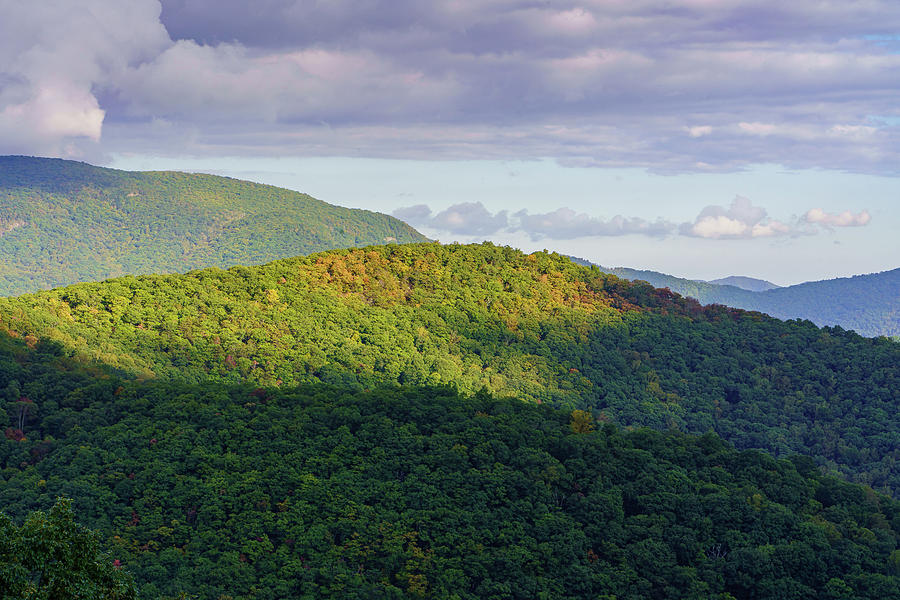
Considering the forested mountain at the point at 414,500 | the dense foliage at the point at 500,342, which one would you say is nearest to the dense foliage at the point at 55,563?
the forested mountain at the point at 414,500

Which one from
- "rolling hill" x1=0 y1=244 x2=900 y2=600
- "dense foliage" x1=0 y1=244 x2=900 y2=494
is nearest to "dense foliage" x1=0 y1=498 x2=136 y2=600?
"rolling hill" x1=0 y1=244 x2=900 y2=600

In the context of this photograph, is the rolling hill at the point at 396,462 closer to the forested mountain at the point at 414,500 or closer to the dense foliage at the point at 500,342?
the forested mountain at the point at 414,500

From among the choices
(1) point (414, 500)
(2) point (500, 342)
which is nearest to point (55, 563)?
(1) point (414, 500)

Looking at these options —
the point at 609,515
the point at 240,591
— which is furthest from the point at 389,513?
the point at 609,515

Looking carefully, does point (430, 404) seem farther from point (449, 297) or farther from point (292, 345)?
point (449, 297)

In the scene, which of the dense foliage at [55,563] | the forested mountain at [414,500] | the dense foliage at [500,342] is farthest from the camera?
the dense foliage at [500,342]

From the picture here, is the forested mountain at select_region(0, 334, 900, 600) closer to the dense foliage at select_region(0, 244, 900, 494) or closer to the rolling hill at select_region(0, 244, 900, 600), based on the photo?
the rolling hill at select_region(0, 244, 900, 600)
